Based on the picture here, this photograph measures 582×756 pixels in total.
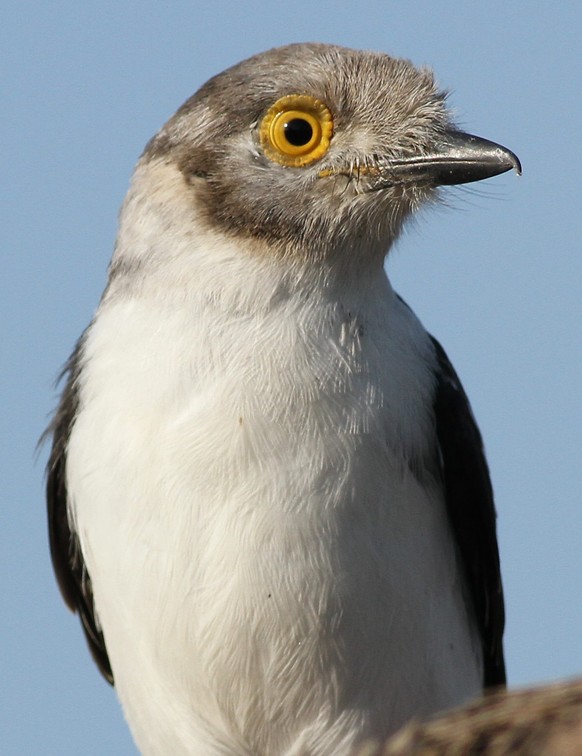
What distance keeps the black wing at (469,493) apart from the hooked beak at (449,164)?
1.24 metres

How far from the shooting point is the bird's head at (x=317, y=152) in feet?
31.0

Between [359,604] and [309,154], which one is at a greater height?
[309,154]

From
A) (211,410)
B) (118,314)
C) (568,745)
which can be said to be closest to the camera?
(568,745)

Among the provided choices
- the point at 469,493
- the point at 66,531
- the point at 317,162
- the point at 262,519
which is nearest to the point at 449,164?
the point at 317,162

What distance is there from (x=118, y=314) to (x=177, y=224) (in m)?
0.63

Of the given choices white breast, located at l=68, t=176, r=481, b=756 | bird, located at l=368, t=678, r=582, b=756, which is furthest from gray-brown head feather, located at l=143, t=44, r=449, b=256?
bird, located at l=368, t=678, r=582, b=756

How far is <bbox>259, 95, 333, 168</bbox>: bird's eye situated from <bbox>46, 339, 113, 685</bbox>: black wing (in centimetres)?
175

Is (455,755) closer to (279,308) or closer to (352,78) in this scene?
(279,308)

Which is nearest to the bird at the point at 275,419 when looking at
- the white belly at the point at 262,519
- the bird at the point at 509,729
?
the white belly at the point at 262,519

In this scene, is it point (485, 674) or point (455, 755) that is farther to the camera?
point (485, 674)

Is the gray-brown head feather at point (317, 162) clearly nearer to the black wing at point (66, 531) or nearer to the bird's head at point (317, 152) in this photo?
the bird's head at point (317, 152)

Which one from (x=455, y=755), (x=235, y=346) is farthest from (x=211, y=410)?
(x=455, y=755)

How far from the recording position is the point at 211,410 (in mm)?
9180

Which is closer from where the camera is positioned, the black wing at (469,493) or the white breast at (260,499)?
the white breast at (260,499)
